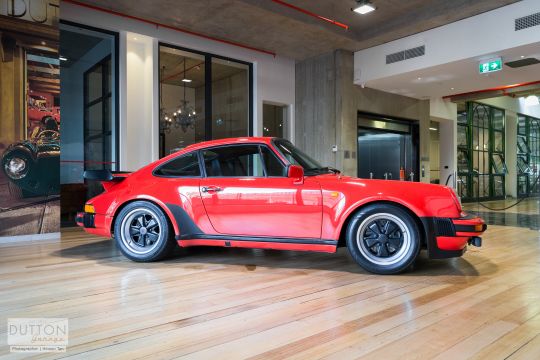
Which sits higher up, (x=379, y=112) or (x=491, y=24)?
(x=491, y=24)

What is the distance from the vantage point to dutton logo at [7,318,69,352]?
71.6 inches

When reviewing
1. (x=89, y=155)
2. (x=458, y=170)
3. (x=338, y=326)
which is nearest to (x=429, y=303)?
(x=338, y=326)

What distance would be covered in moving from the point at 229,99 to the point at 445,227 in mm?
6573

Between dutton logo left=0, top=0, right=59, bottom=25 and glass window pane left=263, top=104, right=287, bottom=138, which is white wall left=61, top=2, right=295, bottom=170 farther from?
dutton logo left=0, top=0, right=59, bottom=25

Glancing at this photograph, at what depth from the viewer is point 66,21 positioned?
6.54 metres

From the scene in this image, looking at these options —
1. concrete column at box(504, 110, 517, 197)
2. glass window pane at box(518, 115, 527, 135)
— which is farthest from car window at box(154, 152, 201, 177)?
glass window pane at box(518, 115, 527, 135)

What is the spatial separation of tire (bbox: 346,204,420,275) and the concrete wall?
592cm

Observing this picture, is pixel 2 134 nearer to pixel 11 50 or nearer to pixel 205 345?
pixel 11 50

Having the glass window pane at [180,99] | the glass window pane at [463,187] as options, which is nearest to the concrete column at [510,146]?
the glass window pane at [463,187]

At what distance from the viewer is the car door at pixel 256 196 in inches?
128

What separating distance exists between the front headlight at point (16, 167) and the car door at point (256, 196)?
2.87 m

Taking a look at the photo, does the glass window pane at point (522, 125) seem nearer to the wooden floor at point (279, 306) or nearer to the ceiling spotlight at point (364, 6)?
the ceiling spotlight at point (364, 6)

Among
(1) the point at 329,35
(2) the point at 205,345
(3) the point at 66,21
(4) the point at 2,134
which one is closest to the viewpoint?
(2) the point at 205,345

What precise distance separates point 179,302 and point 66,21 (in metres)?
6.09
